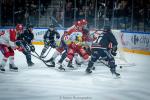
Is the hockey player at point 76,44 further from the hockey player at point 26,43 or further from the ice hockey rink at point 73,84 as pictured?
the hockey player at point 26,43

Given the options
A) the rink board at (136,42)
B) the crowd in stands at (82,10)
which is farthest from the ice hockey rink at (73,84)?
the crowd in stands at (82,10)

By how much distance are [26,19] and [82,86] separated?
8357 millimetres

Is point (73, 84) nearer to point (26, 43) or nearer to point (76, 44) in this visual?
point (76, 44)

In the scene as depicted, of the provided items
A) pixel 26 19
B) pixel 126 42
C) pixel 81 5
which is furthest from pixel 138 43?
pixel 26 19

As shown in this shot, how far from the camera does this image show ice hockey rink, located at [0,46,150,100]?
5984 mm

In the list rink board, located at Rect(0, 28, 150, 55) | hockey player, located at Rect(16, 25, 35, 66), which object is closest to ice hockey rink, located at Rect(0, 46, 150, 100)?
hockey player, located at Rect(16, 25, 35, 66)

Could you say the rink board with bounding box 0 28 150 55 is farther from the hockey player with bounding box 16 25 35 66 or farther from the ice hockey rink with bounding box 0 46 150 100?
the hockey player with bounding box 16 25 35 66

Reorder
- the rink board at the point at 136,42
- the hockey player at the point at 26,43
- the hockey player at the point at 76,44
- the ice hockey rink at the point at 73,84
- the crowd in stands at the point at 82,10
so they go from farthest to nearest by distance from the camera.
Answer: the crowd in stands at the point at 82,10, the rink board at the point at 136,42, the hockey player at the point at 26,43, the hockey player at the point at 76,44, the ice hockey rink at the point at 73,84

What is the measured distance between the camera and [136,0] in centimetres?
1206

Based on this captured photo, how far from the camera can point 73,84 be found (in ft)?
22.8

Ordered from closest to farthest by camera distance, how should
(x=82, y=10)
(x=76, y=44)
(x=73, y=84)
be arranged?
(x=73, y=84), (x=76, y=44), (x=82, y=10)

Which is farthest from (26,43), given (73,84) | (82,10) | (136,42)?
(82,10)

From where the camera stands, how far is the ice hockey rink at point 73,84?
598 centimetres

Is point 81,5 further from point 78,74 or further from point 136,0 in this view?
point 78,74
